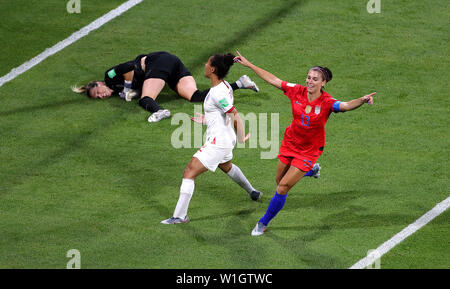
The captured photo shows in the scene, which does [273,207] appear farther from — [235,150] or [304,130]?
[235,150]

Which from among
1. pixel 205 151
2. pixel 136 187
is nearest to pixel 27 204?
pixel 136 187

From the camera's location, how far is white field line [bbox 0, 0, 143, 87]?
13.7m

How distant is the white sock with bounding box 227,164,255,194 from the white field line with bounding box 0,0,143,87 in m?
5.53

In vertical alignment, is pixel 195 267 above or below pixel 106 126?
below

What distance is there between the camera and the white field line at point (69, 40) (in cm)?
1373

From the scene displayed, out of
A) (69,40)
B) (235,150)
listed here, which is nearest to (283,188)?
(235,150)

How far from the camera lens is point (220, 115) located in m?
9.09

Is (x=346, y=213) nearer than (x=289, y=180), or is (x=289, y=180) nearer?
(x=289, y=180)

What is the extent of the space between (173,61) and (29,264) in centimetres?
525

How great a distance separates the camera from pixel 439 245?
873cm

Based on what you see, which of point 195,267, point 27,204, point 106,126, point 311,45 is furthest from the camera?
point 311,45

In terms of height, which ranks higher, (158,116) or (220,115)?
(220,115)

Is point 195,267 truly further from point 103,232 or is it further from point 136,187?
point 136,187

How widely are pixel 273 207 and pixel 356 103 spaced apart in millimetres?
1521
